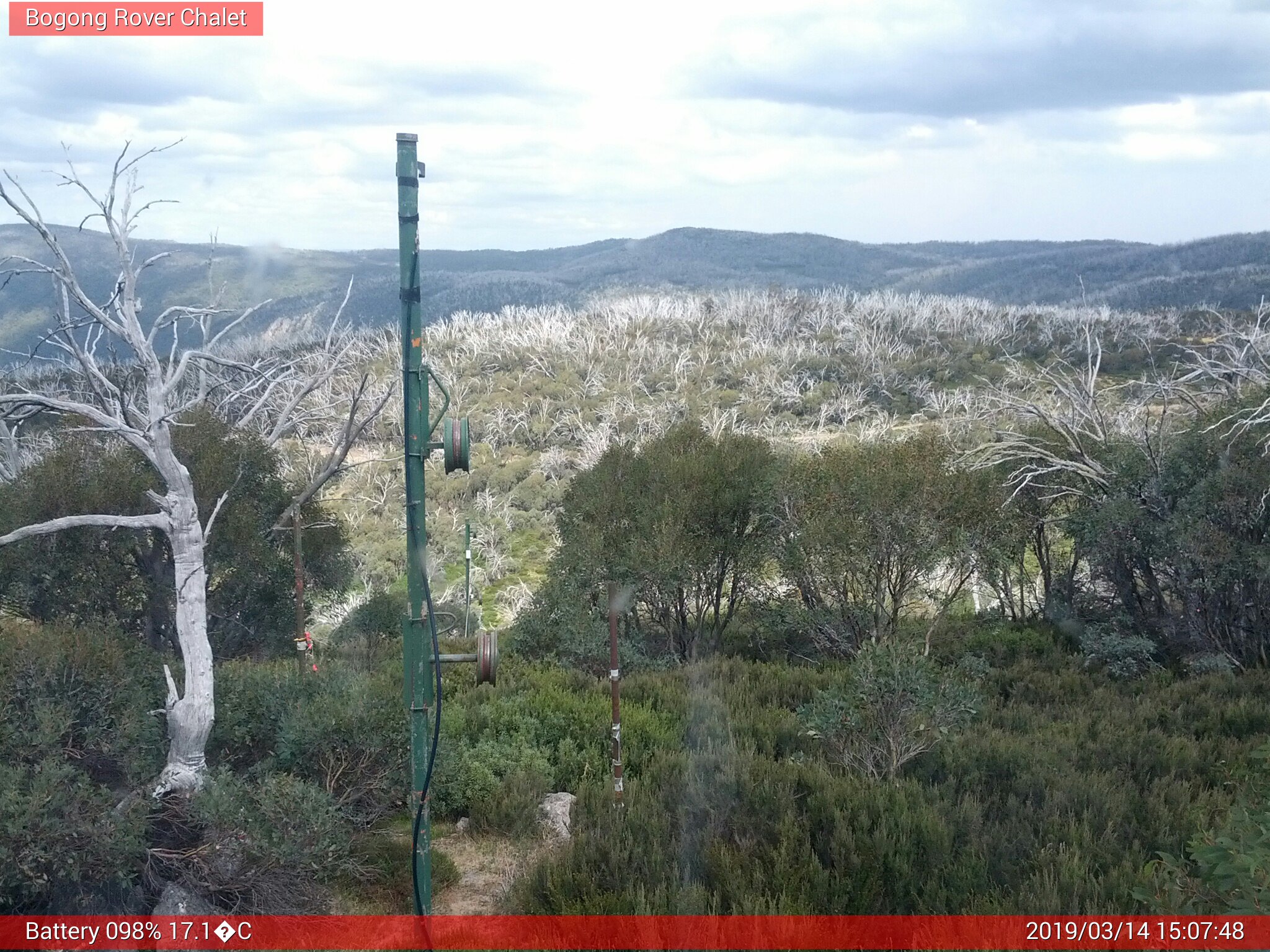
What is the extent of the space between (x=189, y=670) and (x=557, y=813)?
3.00 m

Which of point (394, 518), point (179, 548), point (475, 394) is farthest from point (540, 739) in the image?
point (475, 394)

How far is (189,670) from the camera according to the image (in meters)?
6.61

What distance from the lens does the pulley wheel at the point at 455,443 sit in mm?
4809

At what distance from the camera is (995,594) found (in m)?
18.5

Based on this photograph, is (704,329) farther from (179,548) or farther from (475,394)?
(179,548)

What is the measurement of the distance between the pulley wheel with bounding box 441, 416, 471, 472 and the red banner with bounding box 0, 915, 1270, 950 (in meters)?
2.31

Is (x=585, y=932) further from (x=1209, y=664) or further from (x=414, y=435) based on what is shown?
(x=1209, y=664)

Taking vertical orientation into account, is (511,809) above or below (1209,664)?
above

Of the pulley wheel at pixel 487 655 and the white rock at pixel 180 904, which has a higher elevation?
the pulley wheel at pixel 487 655

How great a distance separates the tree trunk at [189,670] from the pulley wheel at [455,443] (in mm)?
2714

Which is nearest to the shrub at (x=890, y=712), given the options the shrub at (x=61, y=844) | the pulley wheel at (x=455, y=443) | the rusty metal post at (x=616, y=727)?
the rusty metal post at (x=616, y=727)

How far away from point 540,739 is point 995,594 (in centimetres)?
1202

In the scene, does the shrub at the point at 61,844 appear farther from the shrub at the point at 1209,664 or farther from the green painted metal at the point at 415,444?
the shrub at the point at 1209,664

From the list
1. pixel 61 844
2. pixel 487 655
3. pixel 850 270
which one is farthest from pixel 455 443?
pixel 850 270
